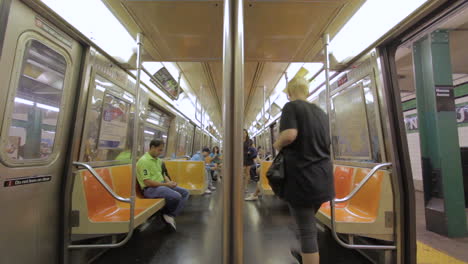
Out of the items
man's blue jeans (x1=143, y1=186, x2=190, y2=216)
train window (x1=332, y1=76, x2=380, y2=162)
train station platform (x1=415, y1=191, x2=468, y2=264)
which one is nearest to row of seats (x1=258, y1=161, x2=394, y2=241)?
train window (x1=332, y1=76, x2=380, y2=162)

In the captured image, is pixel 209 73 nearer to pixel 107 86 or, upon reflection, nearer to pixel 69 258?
pixel 107 86

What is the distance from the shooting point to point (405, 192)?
2.09 m

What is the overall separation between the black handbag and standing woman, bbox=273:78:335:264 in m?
0.03

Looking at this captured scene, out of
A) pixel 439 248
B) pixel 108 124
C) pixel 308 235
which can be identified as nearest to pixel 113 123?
pixel 108 124

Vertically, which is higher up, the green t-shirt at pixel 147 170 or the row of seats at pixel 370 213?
the green t-shirt at pixel 147 170

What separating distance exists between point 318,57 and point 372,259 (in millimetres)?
2372

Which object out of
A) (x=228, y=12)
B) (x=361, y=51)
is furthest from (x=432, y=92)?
(x=228, y=12)

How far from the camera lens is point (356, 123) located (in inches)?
111

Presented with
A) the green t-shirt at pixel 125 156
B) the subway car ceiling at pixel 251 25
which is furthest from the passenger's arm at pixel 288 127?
→ the green t-shirt at pixel 125 156

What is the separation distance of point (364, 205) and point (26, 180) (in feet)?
10.7

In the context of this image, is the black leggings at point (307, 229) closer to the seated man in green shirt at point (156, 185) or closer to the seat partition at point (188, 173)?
the seated man in green shirt at point (156, 185)

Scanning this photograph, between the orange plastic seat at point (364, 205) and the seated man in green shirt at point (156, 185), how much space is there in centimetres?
198

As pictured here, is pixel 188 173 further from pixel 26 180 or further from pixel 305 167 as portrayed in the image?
pixel 305 167

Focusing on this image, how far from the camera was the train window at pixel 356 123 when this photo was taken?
2473 millimetres
